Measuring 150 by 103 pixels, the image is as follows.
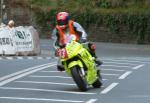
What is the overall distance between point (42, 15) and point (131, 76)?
32.9 metres

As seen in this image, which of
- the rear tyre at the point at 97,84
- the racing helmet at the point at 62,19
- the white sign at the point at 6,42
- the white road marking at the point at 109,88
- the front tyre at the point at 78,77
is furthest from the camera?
the white sign at the point at 6,42

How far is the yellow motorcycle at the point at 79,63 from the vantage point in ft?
47.7

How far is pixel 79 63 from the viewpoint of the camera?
14.6 meters

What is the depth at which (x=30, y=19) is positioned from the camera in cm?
5300

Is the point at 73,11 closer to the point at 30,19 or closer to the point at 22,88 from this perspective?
the point at 30,19

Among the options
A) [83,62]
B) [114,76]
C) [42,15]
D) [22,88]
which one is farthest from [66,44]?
[42,15]

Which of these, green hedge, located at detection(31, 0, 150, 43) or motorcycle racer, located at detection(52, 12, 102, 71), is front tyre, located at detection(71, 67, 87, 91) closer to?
motorcycle racer, located at detection(52, 12, 102, 71)

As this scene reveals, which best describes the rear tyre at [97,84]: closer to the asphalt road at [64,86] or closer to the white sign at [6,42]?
the asphalt road at [64,86]

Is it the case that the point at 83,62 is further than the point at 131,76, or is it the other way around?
the point at 131,76

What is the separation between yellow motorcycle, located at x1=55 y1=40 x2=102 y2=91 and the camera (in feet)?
47.7

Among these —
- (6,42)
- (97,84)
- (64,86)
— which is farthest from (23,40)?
(97,84)

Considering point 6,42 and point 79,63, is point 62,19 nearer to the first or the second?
point 79,63

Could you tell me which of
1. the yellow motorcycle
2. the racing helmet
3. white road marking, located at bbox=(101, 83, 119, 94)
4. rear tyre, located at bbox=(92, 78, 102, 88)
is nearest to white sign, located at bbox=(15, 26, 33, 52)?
white road marking, located at bbox=(101, 83, 119, 94)

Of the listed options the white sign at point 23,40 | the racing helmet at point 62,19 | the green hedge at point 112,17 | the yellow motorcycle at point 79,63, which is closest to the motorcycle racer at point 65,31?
the racing helmet at point 62,19
